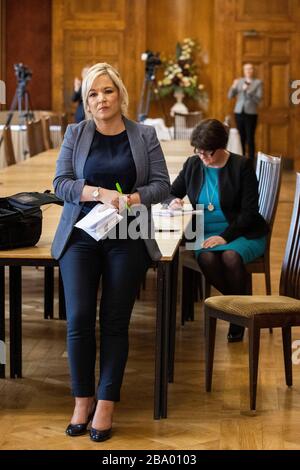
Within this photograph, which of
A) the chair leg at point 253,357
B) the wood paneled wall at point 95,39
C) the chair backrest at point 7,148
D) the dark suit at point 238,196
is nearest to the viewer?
the chair leg at point 253,357

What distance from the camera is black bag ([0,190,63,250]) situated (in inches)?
174

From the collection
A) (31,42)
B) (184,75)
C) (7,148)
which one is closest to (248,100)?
(184,75)

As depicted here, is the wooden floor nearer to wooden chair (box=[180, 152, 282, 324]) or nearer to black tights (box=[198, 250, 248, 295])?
wooden chair (box=[180, 152, 282, 324])

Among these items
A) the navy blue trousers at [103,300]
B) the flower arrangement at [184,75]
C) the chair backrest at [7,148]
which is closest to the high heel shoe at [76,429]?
the navy blue trousers at [103,300]

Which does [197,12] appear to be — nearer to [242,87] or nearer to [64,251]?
[242,87]

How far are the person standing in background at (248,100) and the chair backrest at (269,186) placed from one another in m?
10.0

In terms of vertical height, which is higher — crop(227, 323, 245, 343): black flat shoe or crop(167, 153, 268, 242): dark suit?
crop(167, 153, 268, 242): dark suit

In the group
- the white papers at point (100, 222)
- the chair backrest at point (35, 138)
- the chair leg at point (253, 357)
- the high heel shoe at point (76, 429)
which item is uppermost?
the white papers at point (100, 222)

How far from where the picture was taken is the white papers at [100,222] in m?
4.14

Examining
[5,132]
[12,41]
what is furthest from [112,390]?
[12,41]

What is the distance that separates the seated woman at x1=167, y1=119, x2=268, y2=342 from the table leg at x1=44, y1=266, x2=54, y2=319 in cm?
95

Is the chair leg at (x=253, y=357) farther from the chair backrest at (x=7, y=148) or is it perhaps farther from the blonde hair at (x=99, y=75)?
the chair backrest at (x=7, y=148)

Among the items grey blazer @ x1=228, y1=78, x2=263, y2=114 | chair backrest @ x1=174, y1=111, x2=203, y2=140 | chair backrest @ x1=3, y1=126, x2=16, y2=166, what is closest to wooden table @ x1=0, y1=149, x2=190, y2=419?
chair backrest @ x1=3, y1=126, x2=16, y2=166
